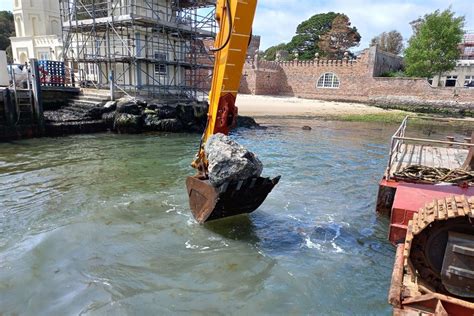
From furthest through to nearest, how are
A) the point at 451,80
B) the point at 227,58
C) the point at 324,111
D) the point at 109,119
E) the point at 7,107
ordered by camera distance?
1. the point at 451,80
2. the point at 324,111
3. the point at 109,119
4. the point at 7,107
5. the point at 227,58

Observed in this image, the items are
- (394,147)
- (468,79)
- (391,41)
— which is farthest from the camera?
(391,41)

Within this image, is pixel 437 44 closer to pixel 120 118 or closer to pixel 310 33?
pixel 310 33

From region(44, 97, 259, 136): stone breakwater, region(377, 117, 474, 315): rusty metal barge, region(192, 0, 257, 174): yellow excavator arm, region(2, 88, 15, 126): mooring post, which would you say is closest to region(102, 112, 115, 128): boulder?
region(44, 97, 259, 136): stone breakwater

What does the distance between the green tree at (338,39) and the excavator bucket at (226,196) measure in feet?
165

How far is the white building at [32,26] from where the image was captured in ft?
112

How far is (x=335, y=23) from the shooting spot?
51844 millimetres

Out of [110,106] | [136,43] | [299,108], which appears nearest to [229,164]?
[110,106]

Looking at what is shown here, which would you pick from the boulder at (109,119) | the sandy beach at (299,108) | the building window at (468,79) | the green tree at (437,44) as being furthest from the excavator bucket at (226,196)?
the building window at (468,79)

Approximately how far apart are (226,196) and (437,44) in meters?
40.4

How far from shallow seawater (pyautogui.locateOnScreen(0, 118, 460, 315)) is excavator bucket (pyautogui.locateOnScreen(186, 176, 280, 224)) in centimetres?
51

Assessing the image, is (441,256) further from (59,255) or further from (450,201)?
(59,255)

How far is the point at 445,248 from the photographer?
118 inches

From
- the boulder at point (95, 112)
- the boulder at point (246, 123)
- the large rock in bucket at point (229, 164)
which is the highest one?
the large rock in bucket at point (229, 164)

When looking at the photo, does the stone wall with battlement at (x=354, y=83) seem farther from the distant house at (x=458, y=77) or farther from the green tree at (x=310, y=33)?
the green tree at (x=310, y=33)
